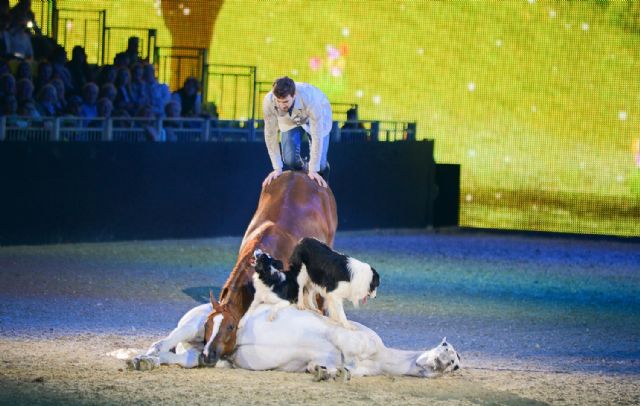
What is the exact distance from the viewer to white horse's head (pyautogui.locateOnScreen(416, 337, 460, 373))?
7.09m

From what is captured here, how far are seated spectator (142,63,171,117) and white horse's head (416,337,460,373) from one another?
898 centimetres

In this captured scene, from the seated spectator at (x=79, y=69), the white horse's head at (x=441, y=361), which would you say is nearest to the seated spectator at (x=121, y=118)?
the seated spectator at (x=79, y=69)

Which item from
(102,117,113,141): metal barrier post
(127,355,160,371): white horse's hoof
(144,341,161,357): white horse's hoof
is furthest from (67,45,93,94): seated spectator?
(127,355,160,371): white horse's hoof

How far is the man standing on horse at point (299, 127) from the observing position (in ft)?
27.9

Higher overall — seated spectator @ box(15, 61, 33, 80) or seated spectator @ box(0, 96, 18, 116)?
seated spectator @ box(15, 61, 33, 80)

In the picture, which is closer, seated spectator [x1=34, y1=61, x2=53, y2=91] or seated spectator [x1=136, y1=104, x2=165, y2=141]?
seated spectator [x1=34, y1=61, x2=53, y2=91]

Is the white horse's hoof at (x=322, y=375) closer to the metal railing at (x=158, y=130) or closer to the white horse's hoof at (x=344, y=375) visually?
the white horse's hoof at (x=344, y=375)

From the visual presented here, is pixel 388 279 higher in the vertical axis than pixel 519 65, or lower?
lower

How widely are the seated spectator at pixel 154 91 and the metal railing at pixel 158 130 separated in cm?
36

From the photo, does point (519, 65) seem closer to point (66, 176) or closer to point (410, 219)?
point (410, 219)

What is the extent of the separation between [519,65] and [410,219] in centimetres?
270

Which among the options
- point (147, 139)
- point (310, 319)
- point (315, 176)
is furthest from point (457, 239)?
point (310, 319)

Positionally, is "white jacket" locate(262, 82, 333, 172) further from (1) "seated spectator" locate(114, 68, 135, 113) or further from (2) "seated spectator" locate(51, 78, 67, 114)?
(1) "seated spectator" locate(114, 68, 135, 113)

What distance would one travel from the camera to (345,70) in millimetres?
17734
